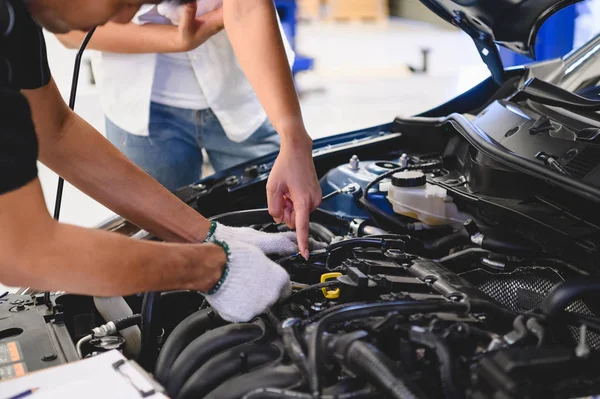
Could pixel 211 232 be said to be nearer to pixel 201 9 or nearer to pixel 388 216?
pixel 388 216

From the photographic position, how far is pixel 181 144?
2.04m

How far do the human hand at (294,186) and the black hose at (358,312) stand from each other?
1.16 ft

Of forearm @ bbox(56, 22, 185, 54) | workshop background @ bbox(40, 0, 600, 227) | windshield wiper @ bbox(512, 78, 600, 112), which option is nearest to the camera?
windshield wiper @ bbox(512, 78, 600, 112)

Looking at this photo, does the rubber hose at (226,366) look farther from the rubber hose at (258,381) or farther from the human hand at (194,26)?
the human hand at (194,26)

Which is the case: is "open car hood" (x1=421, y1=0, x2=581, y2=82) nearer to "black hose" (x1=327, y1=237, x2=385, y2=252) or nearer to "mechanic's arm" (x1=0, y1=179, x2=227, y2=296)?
"black hose" (x1=327, y1=237, x2=385, y2=252)

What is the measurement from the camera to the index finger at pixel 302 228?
1325mm

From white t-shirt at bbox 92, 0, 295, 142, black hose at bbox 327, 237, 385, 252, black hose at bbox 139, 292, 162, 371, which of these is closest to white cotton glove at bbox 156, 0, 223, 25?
white t-shirt at bbox 92, 0, 295, 142

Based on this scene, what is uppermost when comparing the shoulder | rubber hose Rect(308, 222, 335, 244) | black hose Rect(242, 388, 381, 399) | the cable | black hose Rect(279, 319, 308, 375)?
Result: the shoulder

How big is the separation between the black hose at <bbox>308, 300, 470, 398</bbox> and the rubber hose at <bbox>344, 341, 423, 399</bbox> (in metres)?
0.05

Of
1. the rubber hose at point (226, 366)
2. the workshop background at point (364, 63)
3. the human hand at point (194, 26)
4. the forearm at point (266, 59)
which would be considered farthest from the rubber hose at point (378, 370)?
the human hand at point (194, 26)

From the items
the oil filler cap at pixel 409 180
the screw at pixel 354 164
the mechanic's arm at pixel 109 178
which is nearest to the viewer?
the mechanic's arm at pixel 109 178

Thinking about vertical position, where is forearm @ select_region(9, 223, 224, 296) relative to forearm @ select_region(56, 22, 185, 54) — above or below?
below

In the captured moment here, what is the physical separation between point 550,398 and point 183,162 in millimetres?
1403

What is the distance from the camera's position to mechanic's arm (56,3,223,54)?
180 cm
